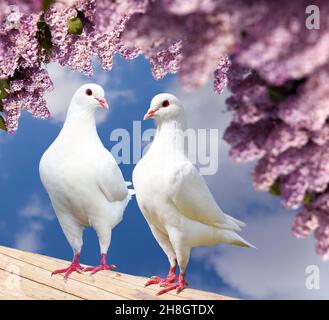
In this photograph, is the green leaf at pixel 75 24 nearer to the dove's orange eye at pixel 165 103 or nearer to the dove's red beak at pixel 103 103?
the dove's orange eye at pixel 165 103

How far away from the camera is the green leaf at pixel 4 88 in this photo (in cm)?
620

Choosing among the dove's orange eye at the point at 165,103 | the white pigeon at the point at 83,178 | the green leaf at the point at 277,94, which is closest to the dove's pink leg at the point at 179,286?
the white pigeon at the point at 83,178

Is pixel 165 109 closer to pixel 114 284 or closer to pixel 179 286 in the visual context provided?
pixel 179 286

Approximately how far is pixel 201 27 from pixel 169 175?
3452 millimetres

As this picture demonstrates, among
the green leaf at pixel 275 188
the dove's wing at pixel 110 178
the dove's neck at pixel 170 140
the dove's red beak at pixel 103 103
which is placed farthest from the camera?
the dove's red beak at pixel 103 103

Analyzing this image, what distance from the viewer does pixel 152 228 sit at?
21.7 feet

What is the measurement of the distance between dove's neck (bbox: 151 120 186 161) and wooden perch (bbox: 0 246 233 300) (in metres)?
1.51

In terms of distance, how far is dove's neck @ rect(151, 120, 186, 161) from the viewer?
20.9 feet

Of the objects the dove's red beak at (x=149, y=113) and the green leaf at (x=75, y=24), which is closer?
the green leaf at (x=75, y=24)

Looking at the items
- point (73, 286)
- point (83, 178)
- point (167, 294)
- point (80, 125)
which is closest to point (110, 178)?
point (83, 178)

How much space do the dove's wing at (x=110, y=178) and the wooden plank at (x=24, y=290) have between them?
1261 mm

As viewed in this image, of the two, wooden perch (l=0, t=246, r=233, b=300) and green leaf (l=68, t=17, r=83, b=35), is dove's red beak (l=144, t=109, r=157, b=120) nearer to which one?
green leaf (l=68, t=17, r=83, b=35)

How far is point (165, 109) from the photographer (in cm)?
641
